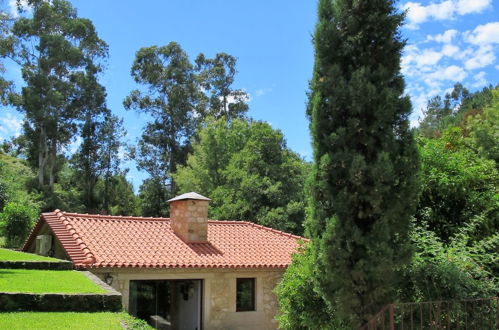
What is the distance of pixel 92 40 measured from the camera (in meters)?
39.1

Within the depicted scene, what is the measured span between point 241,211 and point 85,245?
541 inches

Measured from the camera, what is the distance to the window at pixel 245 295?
587 inches

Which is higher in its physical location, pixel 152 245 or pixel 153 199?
pixel 153 199

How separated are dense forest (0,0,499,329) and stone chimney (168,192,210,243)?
405cm

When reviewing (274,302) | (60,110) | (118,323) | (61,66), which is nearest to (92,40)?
(61,66)

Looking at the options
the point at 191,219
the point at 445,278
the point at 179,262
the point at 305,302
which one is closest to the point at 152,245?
the point at 179,262

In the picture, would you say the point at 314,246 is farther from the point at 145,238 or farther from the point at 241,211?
the point at 241,211

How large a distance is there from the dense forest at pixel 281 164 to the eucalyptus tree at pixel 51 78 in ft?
0.34

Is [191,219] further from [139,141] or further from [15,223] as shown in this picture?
[139,141]

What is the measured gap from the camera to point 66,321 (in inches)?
277

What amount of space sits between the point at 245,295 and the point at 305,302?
7.10m

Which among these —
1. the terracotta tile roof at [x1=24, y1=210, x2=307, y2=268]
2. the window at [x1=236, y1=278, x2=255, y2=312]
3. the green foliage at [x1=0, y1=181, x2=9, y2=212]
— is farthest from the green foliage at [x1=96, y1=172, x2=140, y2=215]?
the window at [x1=236, y1=278, x2=255, y2=312]

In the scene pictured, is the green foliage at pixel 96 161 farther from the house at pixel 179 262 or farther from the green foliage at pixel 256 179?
the house at pixel 179 262

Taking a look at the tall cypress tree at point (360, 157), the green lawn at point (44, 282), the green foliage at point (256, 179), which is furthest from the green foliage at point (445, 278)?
the green foliage at point (256, 179)
